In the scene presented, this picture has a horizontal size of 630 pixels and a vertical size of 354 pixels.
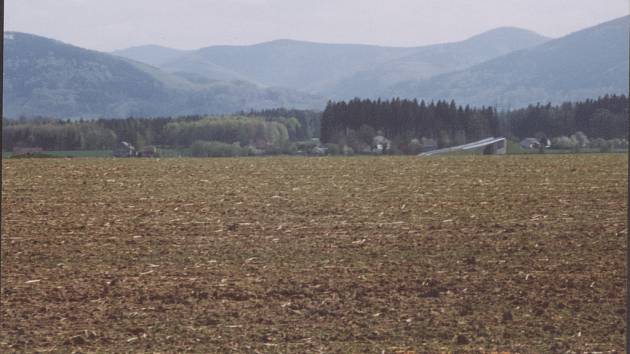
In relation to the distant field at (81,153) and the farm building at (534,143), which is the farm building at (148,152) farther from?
the farm building at (534,143)

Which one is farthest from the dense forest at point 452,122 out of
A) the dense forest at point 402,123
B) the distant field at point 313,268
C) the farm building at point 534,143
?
the distant field at point 313,268

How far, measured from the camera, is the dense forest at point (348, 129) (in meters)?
38.9

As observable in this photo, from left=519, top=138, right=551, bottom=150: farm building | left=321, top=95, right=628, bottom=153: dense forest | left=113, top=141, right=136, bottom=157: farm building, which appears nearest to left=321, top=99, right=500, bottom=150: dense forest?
left=321, top=95, right=628, bottom=153: dense forest

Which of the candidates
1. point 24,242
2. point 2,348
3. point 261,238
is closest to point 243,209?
point 261,238

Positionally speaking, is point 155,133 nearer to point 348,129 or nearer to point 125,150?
point 125,150

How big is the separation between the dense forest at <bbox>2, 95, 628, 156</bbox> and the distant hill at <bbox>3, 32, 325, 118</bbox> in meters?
15.7

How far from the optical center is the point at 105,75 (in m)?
158

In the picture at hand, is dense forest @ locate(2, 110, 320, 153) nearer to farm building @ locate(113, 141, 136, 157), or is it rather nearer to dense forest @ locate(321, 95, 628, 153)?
farm building @ locate(113, 141, 136, 157)

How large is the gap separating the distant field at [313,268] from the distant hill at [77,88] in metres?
41.5

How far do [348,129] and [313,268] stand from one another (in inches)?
1418

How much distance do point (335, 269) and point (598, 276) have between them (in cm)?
307

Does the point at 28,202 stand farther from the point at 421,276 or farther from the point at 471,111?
the point at 471,111

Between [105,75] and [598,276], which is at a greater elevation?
[105,75]

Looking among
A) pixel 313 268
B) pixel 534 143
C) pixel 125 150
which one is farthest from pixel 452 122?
pixel 313 268
